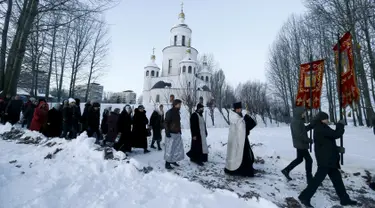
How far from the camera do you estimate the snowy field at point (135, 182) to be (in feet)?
10.3

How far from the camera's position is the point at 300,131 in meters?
4.50

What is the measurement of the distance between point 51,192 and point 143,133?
13.3 ft

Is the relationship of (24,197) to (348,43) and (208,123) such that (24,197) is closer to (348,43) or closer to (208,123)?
(348,43)

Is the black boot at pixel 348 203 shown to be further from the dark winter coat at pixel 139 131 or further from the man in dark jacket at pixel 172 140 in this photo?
the dark winter coat at pixel 139 131

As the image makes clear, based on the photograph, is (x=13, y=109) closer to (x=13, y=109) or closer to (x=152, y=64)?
(x=13, y=109)

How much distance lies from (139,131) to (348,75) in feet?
21.6

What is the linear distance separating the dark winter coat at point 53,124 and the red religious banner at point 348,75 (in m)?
9.89

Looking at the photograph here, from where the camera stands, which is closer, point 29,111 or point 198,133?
point 198,133

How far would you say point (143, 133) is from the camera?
7.27m

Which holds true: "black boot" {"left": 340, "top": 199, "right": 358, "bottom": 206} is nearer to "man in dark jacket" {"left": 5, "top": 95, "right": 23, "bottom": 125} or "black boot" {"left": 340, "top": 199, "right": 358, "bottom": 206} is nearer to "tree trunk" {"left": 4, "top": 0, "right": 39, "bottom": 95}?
"tree trunk" {"left": 4, "top": 0, "right": 39, "bottom": 95}

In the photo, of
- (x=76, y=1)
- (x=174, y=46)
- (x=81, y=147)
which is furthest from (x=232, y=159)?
(x=174, y=46)

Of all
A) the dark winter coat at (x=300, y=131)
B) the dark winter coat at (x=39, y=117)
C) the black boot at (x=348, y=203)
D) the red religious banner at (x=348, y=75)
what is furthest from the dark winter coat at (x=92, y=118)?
the red religious banner at (x=348, y=75)

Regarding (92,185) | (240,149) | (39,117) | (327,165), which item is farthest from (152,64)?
(327,165)


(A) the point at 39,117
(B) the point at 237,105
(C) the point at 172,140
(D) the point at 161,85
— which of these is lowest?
(C) the point at 172,140
